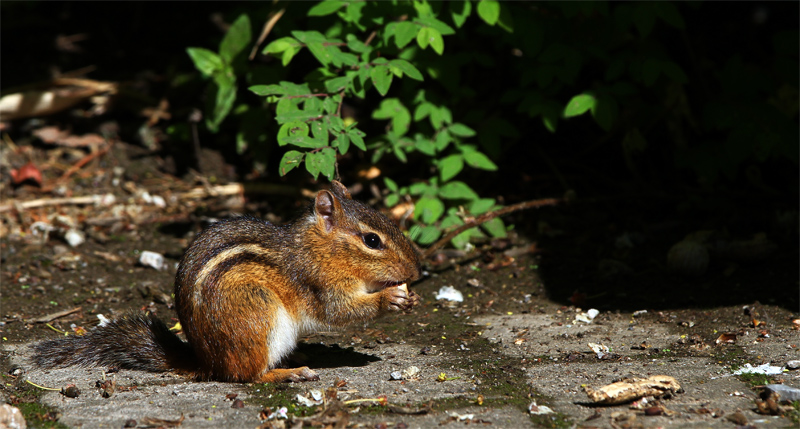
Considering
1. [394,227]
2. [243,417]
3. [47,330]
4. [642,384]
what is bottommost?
[47,330]

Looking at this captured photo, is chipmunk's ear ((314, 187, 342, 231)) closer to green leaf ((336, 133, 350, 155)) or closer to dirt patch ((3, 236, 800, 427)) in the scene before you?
green leaf ((336, 133, 350, 155))

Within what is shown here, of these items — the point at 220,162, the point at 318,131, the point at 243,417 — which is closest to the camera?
the point at 243,417

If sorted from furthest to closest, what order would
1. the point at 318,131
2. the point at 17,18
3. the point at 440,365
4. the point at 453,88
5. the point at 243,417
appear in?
the point at 17,18 < the point at 453,88 < the point at 318,131 < the point at 440,365 < the point at 243,417

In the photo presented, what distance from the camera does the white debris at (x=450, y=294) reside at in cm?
423

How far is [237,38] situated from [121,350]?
2.45m

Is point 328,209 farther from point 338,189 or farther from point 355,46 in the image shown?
point 355,46

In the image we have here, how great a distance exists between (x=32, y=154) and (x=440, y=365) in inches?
165

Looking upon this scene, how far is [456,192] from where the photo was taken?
4.67 metres

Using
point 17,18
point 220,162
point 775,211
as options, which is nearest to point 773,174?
point 775,211

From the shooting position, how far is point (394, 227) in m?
3.51

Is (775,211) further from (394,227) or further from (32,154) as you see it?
(32,154)

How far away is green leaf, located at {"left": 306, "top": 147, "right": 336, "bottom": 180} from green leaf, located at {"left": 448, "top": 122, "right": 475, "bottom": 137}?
1261 millimetres

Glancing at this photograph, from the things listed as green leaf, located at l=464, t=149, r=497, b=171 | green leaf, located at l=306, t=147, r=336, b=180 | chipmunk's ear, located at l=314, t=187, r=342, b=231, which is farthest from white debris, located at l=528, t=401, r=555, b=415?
green leaf, located at l=464, t=149, r=497, b=171

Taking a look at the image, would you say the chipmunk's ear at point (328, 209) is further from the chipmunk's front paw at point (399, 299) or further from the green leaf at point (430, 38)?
the green leaf at point (430, 38)
